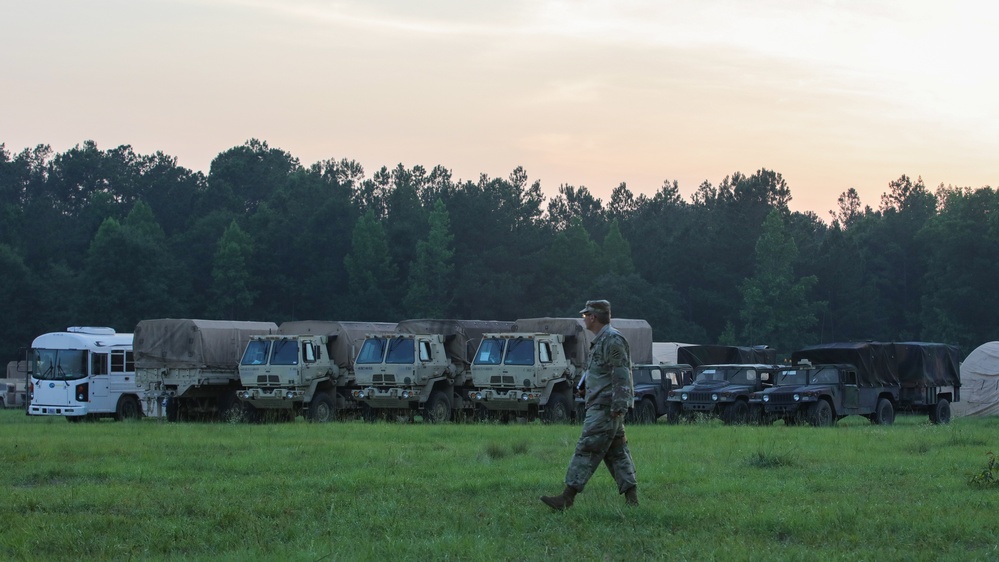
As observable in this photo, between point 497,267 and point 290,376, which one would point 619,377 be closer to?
point 290,376

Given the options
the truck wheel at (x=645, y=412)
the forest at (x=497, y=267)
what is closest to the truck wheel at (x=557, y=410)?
the truck wheel at (x=645, y=412)

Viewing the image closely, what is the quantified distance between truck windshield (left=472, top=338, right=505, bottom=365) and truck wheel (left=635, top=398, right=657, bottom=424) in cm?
395

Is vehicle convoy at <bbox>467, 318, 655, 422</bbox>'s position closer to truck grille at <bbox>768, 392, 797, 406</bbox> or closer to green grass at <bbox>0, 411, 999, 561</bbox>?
truck grille at <bbox>768, 392, 797, 406</bbox>

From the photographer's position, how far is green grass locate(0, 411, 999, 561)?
9555mm

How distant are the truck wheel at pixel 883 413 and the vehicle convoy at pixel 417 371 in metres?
10.7

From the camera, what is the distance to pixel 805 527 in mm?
10320

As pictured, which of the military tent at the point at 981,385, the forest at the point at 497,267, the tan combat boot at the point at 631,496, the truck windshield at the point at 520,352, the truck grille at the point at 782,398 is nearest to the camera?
the tan combat boot at the point at 631,496

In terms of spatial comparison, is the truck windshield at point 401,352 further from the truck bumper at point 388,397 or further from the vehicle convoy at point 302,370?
the vehicle convoy at point 302,370

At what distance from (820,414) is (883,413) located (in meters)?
3.22

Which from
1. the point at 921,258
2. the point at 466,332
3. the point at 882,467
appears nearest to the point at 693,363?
the point at 466,332

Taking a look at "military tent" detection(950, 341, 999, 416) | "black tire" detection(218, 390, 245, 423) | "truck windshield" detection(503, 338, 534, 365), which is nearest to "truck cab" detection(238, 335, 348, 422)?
"black tire" detection(218, 390, 245, 423)

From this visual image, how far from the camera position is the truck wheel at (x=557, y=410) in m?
30.1

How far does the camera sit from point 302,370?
100ft

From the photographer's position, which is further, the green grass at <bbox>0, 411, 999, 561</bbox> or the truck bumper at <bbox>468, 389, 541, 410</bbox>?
the truck bumper at <bbox>468, 389, 541, 410</bbox>
